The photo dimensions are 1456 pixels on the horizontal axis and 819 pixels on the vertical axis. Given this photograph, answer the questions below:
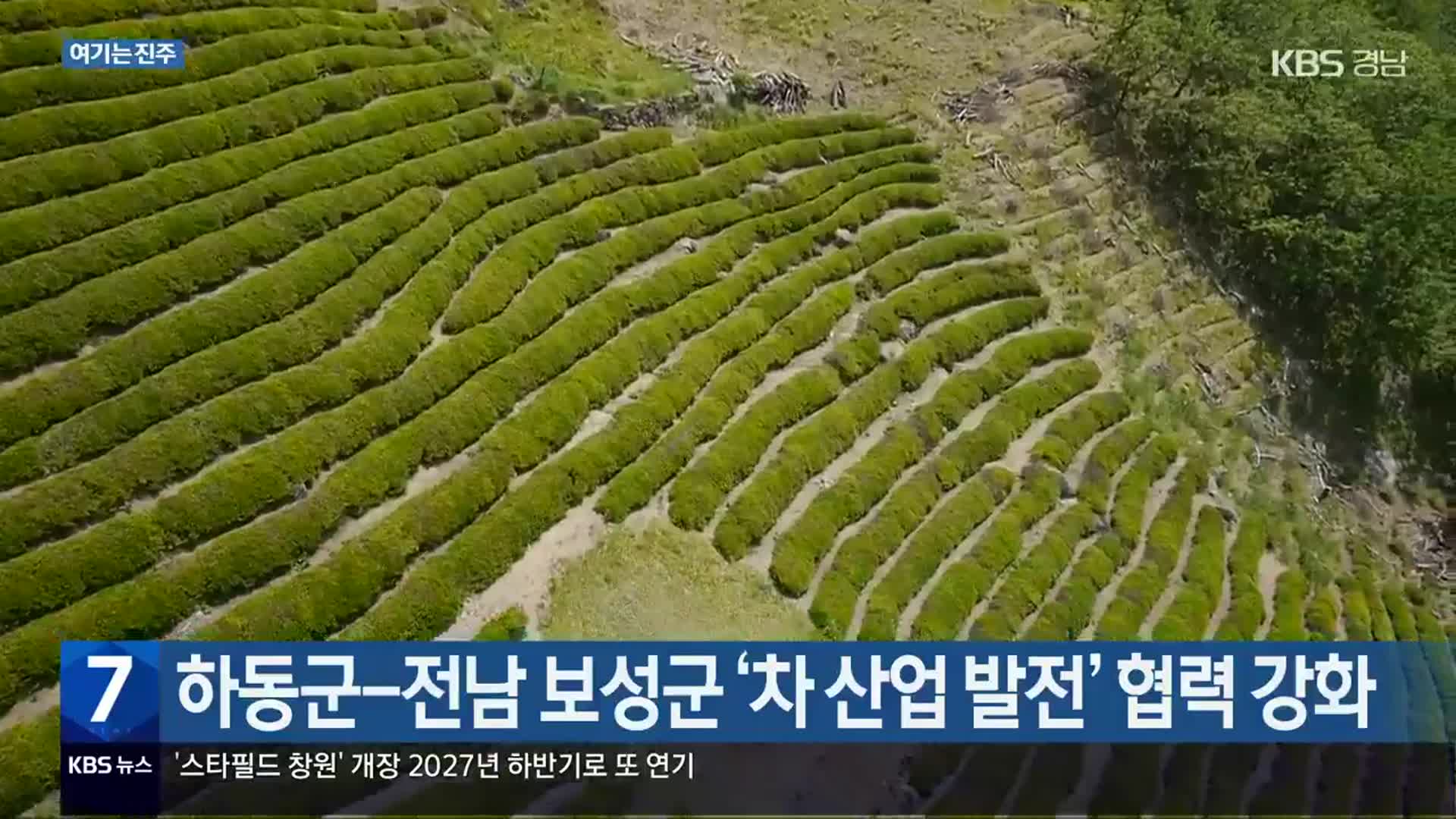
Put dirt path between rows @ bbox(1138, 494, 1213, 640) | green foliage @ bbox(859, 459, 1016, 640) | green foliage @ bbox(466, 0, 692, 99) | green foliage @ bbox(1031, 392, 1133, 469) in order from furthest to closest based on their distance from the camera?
green foliage @ bbox(466, 0, 692, 99) < green foliage @ bbox(1031, 392, 1133, 469) < dirt path between rows @ bbox(1138, 494, 1213, 640) < green foliage @ bbox(859, 459, 1016, 640)

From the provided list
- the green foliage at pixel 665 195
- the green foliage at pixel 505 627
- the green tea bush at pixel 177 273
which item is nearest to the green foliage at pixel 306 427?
the green foliage at pixel 665 195

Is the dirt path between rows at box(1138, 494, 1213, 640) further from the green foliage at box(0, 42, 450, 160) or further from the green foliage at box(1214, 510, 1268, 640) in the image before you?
the green foliage at box(0, 42, 450, 160)

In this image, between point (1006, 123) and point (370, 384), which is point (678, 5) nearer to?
point (1006, 123)

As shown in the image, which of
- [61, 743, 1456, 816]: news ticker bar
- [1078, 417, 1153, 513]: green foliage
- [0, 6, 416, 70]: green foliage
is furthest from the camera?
[1078, 417, 1153, 513]: green foliage

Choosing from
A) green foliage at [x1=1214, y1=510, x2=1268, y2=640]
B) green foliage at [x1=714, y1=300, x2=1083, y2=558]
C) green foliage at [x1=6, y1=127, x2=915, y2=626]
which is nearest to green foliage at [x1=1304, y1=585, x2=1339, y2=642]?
green foliage at [x1=1214, y1=510, x2=1268, y2=640]

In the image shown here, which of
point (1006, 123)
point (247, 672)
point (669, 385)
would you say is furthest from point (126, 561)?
point (1006, 123)

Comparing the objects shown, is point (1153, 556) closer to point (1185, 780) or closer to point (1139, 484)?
point (1139, 484)

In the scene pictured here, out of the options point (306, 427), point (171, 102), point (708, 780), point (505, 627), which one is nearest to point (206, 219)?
point (171, 102)
